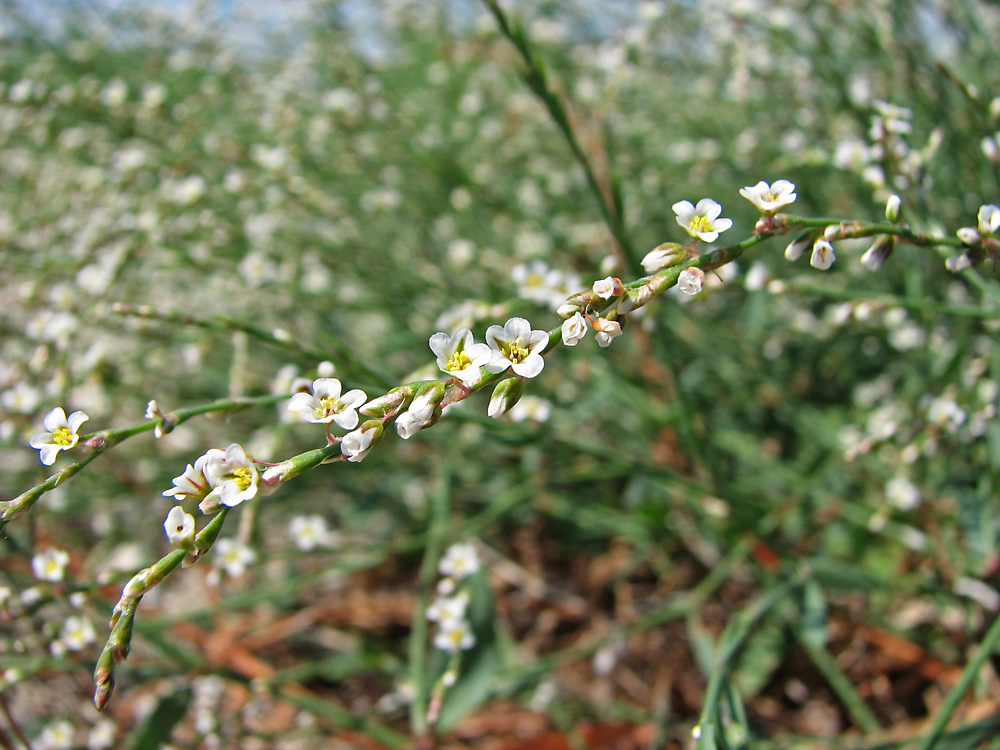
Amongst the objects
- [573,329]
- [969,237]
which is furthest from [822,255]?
[573,329]

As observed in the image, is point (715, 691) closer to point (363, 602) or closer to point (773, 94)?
point (363, 602)

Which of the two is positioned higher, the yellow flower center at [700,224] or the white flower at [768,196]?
the white flower at [768,196]

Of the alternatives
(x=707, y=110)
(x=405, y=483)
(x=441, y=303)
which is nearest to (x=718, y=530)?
(x=405, y=483)

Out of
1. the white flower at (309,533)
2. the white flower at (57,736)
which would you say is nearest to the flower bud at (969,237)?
the white flower at (309,533)

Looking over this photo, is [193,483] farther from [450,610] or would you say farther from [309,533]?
[309,533]

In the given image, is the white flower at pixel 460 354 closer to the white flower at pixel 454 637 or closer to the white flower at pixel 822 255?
the white flower at pixel 822 255
